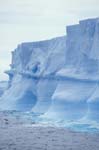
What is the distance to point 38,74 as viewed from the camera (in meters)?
32.4

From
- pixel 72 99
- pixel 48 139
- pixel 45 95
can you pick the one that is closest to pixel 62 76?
pixel 72 99

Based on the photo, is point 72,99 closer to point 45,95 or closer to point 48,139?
point 45,95

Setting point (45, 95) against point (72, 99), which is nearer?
point (72, 99)

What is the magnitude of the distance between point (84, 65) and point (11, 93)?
12885 mm

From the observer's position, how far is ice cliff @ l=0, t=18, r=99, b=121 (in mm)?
23750

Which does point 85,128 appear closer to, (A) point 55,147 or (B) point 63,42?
(A) point 55,147

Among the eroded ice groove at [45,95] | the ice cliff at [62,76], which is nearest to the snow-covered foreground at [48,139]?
the ice cliff at [62,76]

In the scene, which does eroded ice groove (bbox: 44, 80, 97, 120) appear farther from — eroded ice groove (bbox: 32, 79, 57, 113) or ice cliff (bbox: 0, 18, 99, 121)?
eroded ice groove (bbox: 32, 79, 57, 113)

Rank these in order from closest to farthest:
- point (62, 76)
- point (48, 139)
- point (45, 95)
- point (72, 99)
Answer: point (48, 139) → point (72, 99) → point (62, 76) → point (45, 95)

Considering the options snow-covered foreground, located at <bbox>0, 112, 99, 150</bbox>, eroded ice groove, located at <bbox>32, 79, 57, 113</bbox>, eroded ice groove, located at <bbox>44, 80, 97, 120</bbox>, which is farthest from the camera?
eroded ice groove, located at <bbox>32, 79, 57, 113</bbox>

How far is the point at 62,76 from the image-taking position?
26609mm

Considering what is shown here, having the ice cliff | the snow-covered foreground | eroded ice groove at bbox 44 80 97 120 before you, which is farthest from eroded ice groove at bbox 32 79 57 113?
the snow-covered foreground

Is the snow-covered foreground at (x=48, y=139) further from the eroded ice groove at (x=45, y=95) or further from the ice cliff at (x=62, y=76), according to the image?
the eroded ice groove at (x=45, y=95)

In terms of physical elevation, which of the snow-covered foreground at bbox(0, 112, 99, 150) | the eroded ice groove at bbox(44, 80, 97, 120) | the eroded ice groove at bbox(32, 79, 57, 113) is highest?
the snow-covered foreground at bbox(0, 112, 99, 150)
